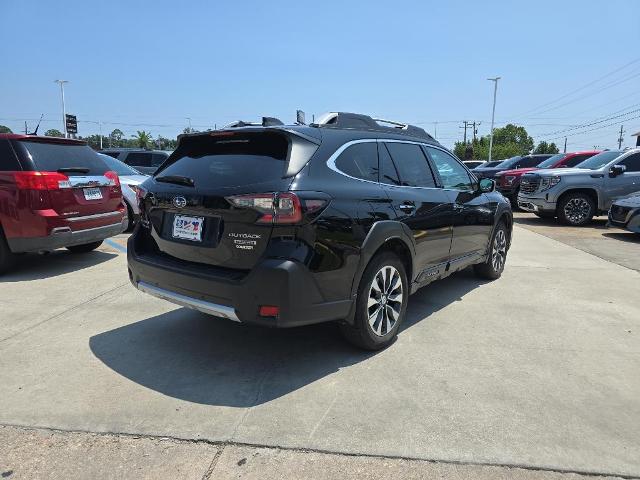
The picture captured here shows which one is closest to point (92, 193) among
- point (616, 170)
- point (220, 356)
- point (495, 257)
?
point (220, 356)

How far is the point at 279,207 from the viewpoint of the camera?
299cm

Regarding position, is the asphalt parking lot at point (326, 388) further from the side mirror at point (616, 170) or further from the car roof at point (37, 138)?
the side mirror at point (616, 170)

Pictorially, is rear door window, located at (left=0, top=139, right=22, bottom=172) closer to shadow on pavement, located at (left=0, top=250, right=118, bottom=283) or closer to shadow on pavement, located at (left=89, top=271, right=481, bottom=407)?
shadow on pavement, located at (left=0, top=250, right=118, bottom=283)

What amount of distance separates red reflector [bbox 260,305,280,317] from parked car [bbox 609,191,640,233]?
354 inches

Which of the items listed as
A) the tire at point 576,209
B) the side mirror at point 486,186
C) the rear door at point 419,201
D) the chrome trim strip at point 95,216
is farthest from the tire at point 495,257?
the tire at point 576,209

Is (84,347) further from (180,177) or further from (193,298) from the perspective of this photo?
(180,177)

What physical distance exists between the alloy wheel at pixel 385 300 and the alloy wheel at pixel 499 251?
2.59 m

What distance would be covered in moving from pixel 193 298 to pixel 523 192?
11.5 meters

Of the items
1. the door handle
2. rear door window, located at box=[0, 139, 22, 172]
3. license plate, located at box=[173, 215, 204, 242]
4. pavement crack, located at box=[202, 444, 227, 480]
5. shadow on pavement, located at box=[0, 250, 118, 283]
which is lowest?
pavement crack, located at box=[202, 444, 227, 480]

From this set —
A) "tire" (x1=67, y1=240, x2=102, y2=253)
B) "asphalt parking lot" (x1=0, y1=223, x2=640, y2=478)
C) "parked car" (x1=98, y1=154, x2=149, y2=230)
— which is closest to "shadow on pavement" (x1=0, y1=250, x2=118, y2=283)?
"tire" (x1=67, y1=240, x2=102, y2=253)

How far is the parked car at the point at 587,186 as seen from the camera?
458 inches

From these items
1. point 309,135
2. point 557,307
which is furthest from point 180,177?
point 557,307

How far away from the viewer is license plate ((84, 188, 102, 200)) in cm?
629

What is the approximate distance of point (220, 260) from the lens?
322cm
